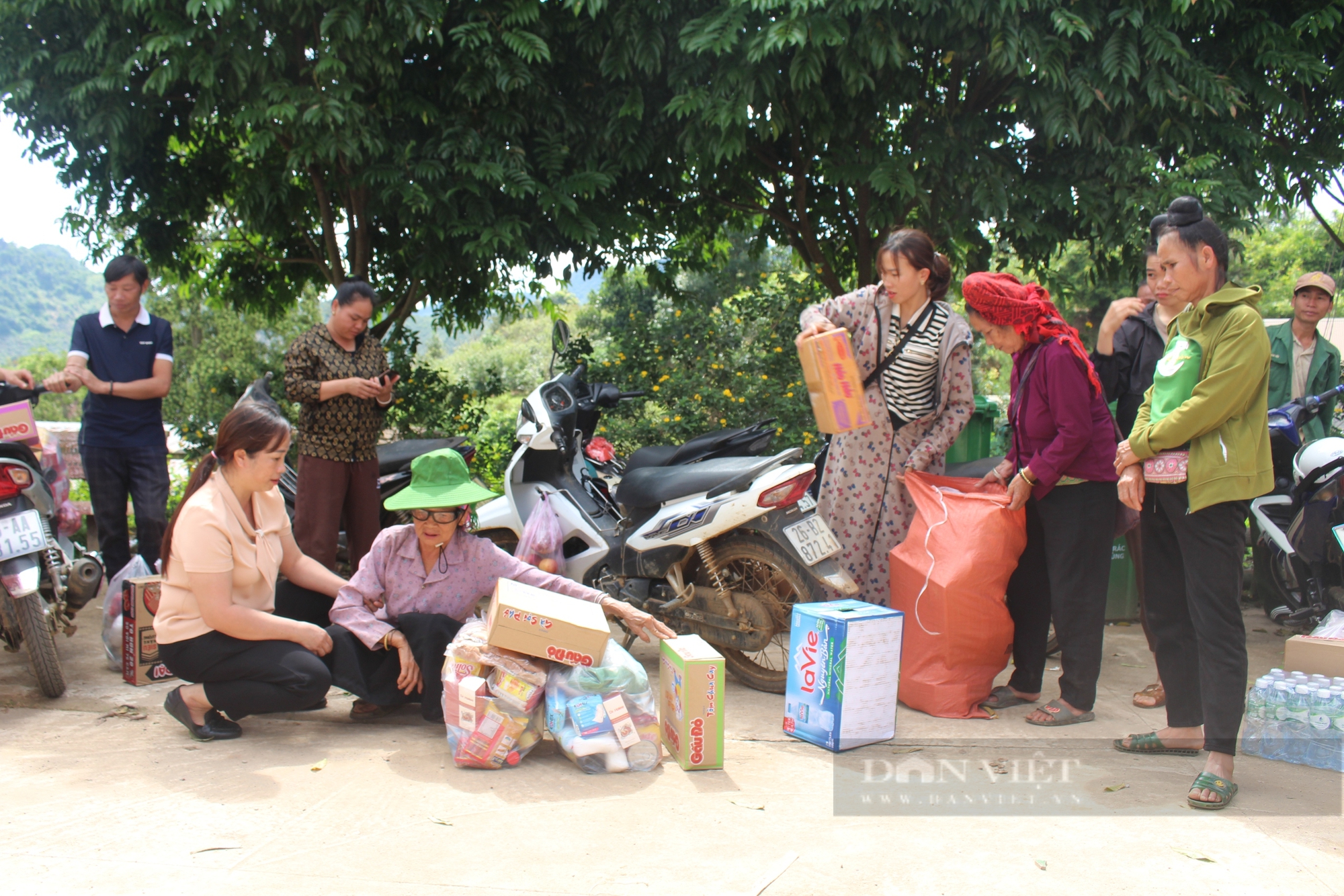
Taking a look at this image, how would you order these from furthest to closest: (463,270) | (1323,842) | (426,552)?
(463,270) → (426,552) → (1323,842)

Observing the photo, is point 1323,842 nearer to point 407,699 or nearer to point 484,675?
point 484,675

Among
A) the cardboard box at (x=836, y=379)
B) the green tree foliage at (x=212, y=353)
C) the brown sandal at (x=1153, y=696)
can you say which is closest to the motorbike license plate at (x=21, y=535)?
the cardboard box at (x=836, y=379)

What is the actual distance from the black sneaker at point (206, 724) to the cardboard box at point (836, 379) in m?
2.36

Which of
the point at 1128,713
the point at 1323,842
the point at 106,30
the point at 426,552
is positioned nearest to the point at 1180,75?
the point at 1128,713

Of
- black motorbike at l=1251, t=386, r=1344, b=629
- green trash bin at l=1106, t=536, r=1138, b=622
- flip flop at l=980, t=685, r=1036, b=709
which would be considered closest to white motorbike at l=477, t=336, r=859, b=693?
flip flop at l=980, t=685, r=1036, b=709

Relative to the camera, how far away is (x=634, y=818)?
2.62 m

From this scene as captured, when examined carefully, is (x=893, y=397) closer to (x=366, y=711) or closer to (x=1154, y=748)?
(x=1154, y=748)

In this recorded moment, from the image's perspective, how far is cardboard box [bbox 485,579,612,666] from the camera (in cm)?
295

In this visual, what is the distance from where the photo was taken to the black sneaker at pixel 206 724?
3186 mm

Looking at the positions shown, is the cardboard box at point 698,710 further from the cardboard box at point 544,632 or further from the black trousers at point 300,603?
the black trousers at point 300,603

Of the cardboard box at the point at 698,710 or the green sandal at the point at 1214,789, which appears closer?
the green sandal at the point at 1214,789

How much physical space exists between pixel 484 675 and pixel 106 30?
462 cm

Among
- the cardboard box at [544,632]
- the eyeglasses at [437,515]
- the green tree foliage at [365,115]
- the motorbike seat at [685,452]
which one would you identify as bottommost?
the cardboard box at [544,632]

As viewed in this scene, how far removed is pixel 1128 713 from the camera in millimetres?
3674
